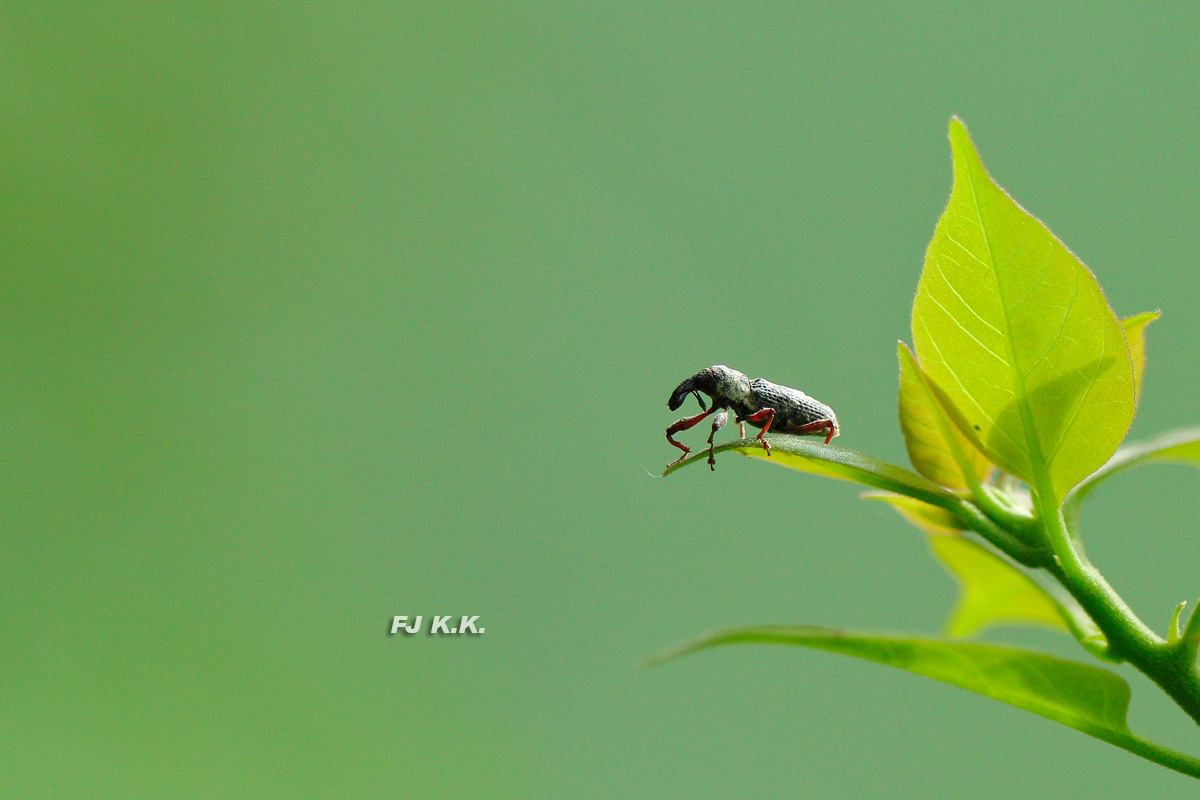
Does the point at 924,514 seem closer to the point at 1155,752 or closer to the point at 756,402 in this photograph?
the point at 1155,752

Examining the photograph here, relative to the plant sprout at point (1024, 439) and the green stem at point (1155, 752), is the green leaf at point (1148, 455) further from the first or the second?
the green stem at point (1155, 752)

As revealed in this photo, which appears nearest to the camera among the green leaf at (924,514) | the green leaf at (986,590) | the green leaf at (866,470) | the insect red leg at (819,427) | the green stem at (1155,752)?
the green stem at (1155,752)

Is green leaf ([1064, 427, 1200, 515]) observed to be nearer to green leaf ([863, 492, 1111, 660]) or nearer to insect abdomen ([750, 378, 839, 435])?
green leaf ([863, 492, 1111, 660])

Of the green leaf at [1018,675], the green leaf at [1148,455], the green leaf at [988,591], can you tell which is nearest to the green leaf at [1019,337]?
the green leaf at [1148,455]

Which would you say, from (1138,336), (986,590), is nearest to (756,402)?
(986,590)

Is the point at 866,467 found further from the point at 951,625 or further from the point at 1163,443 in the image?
the point at 951,625

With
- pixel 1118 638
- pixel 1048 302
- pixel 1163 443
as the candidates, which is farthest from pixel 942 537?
pixel 1048 302
